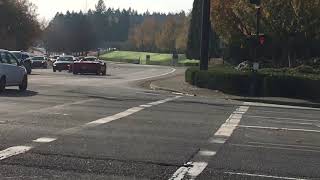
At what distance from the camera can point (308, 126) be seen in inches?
579

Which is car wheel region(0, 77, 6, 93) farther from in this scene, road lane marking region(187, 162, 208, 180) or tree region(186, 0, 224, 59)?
tree region(186, 0, 224, 59)

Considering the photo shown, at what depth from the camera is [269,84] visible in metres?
26.8

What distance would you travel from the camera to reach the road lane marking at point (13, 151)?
9191 millimetres

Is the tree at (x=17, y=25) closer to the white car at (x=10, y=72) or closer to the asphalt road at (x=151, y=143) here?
the white car at (x=10, y=72)

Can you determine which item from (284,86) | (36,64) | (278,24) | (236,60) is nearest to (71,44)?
(36,64)

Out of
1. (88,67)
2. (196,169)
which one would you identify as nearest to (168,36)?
(88,67)

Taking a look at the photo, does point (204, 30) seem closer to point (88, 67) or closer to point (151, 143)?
point (88, 67)

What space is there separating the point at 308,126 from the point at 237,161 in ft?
19.5

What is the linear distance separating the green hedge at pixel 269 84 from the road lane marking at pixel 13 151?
1783 cm

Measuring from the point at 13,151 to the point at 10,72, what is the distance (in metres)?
13.9

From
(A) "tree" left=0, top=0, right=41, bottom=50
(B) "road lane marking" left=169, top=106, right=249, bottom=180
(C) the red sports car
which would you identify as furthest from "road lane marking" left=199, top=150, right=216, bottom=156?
(A) "tree" left=0, top=0, right=41, bottom=50

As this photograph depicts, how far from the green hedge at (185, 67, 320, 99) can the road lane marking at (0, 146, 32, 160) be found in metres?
17.8

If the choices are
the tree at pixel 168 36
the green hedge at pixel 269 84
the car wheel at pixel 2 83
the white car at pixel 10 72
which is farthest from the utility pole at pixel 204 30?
the tree at pixel 168 36

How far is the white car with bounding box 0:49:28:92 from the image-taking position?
2252cm
